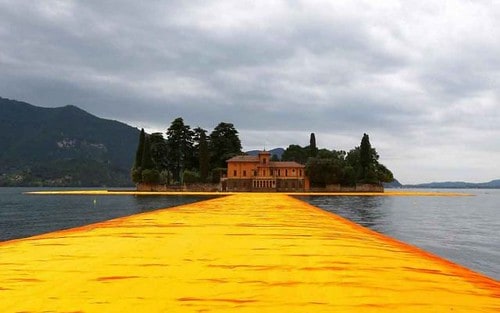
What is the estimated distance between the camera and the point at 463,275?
770 cm

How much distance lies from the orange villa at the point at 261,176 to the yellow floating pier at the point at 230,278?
280 feet

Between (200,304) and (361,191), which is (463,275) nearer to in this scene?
(200,304)

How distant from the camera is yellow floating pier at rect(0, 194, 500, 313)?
5016mm

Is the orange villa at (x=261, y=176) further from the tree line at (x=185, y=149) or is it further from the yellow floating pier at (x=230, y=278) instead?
the yellow floating pier at (x=230, y=278)

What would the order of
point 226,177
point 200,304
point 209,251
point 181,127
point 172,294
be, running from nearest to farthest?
1. point 200,304
2. point 172,294
3. point 209,251
4. point 226,177
5. point 181,127

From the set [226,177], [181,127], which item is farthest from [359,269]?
[181,127]

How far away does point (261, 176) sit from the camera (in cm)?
9700

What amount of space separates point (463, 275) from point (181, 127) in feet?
346

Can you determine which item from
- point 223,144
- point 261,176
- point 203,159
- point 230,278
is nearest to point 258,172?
point 261,176

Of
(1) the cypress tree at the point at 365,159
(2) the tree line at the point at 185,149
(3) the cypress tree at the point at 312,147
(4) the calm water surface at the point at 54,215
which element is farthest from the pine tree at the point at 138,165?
(4) the calm water surface at the point at 54,215

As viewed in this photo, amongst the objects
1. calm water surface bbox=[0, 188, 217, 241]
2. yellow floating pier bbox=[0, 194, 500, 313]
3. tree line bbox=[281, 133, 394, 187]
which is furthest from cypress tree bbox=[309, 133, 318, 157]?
yellow floating pier bbox=[0, 194, 500, 313]

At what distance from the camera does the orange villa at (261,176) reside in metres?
96.2

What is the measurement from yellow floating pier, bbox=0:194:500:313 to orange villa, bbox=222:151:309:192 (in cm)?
8533

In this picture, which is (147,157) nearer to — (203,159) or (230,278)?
(203,159)
